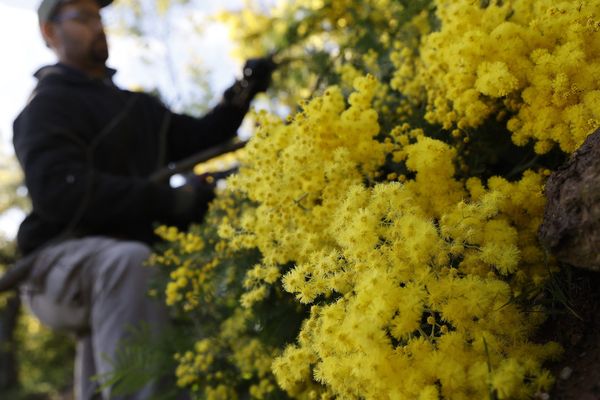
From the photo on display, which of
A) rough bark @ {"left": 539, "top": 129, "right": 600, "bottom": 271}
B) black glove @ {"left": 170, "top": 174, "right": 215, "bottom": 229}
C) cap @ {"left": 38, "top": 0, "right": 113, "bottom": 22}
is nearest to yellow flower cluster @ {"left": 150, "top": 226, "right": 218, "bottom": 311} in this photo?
black glove @ {"left": 170, "top": 174, "right": 215, "bottom": 229}

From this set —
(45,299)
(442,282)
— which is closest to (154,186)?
(45,299)

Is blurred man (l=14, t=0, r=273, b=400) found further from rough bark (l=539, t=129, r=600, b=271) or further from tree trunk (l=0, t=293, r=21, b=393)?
tree trunk (l=0, t=293, r=21, b=393)

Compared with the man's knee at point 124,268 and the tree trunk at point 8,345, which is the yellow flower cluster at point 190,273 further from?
the tree trunk at point 8,345

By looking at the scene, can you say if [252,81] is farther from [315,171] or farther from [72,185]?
[315,171]

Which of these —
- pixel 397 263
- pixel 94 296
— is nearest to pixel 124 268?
pixel 94 296

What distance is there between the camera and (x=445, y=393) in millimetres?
1235

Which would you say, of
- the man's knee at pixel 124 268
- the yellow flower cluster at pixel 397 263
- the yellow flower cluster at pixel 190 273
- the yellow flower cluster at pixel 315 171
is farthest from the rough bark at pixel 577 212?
the man's knee at pixel 124 268

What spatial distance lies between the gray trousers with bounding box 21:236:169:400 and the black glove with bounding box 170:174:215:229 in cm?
31

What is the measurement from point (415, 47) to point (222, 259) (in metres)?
1.20

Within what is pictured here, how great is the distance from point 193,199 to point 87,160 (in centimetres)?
68

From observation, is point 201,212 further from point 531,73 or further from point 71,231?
point 531,73

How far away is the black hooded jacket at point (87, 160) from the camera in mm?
3234

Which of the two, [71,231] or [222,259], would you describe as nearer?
[222,259]

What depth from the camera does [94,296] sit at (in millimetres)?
3096
